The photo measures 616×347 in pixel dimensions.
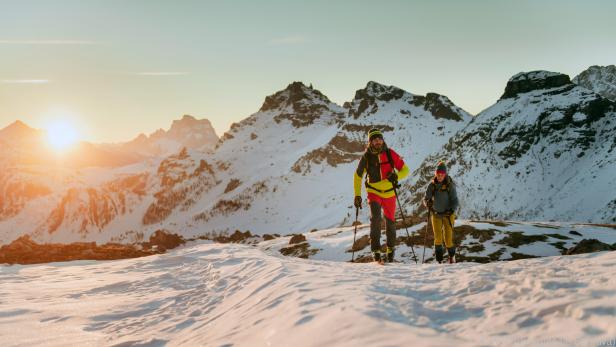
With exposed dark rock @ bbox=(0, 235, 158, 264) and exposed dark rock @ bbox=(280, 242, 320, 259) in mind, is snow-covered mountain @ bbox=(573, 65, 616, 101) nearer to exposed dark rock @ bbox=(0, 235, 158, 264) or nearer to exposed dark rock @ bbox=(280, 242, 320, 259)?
exposed dark rock @ bbox=(280, 242, 320, 259)

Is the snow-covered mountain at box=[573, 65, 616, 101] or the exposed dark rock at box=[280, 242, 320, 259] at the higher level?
the snow-covered mountain at box=[573, 65, 616, 101]

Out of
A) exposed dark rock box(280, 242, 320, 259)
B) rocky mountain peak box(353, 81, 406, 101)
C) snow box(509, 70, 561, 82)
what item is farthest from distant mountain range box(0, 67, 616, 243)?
exposed dark rock box(280, 242, 320, 259)

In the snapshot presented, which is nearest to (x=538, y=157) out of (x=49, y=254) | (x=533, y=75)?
(x=533, y=75)

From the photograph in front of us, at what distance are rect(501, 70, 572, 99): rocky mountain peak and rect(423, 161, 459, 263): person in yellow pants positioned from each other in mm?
81959

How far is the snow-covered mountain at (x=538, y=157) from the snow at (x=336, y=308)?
173ft

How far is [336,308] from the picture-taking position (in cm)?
459

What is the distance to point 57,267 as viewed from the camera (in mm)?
13188

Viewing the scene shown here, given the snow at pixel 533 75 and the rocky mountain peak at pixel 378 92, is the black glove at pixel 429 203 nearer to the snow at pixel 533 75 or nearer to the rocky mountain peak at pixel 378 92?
the snow at pixel 533 75

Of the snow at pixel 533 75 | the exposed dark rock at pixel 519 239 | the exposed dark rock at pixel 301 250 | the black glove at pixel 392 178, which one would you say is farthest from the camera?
the snow at pixel 533 75

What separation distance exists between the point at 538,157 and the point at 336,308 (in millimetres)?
70965

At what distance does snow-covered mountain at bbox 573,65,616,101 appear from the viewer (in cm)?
16562

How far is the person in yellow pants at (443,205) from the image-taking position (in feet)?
41.0

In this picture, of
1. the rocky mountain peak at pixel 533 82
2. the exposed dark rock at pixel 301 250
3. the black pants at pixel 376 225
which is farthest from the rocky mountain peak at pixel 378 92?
the black pants at pixel 376 225

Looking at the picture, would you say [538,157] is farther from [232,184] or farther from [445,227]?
[232,184]
